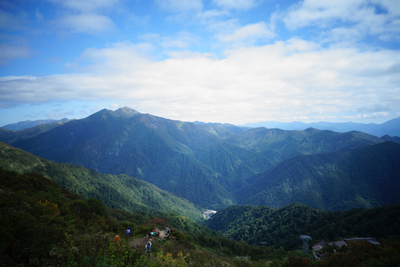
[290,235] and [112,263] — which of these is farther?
[290,235]

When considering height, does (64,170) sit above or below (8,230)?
below

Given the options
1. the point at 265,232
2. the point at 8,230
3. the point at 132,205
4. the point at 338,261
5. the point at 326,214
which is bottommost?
the point at 132,205

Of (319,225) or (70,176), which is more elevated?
(70,176)

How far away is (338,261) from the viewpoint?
15.4 m

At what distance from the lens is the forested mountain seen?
63125 mm

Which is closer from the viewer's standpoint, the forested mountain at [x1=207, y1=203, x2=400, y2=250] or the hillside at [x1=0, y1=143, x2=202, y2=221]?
the forested mountain at [x1=207, y1=203, x2=400, y2=250]

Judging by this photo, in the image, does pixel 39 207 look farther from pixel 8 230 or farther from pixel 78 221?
pixel 8 230

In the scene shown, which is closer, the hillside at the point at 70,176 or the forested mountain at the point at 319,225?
the forested mountain at the point at 319,225

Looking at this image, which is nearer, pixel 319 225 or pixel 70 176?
pixel 319 225

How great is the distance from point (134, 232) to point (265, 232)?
91359 mm

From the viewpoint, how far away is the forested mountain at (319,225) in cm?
6312

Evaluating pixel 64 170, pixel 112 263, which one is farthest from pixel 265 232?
pixel 64 170

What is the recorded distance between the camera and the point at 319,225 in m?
79.8

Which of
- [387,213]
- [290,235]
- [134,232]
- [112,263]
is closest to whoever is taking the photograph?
[112,263]
